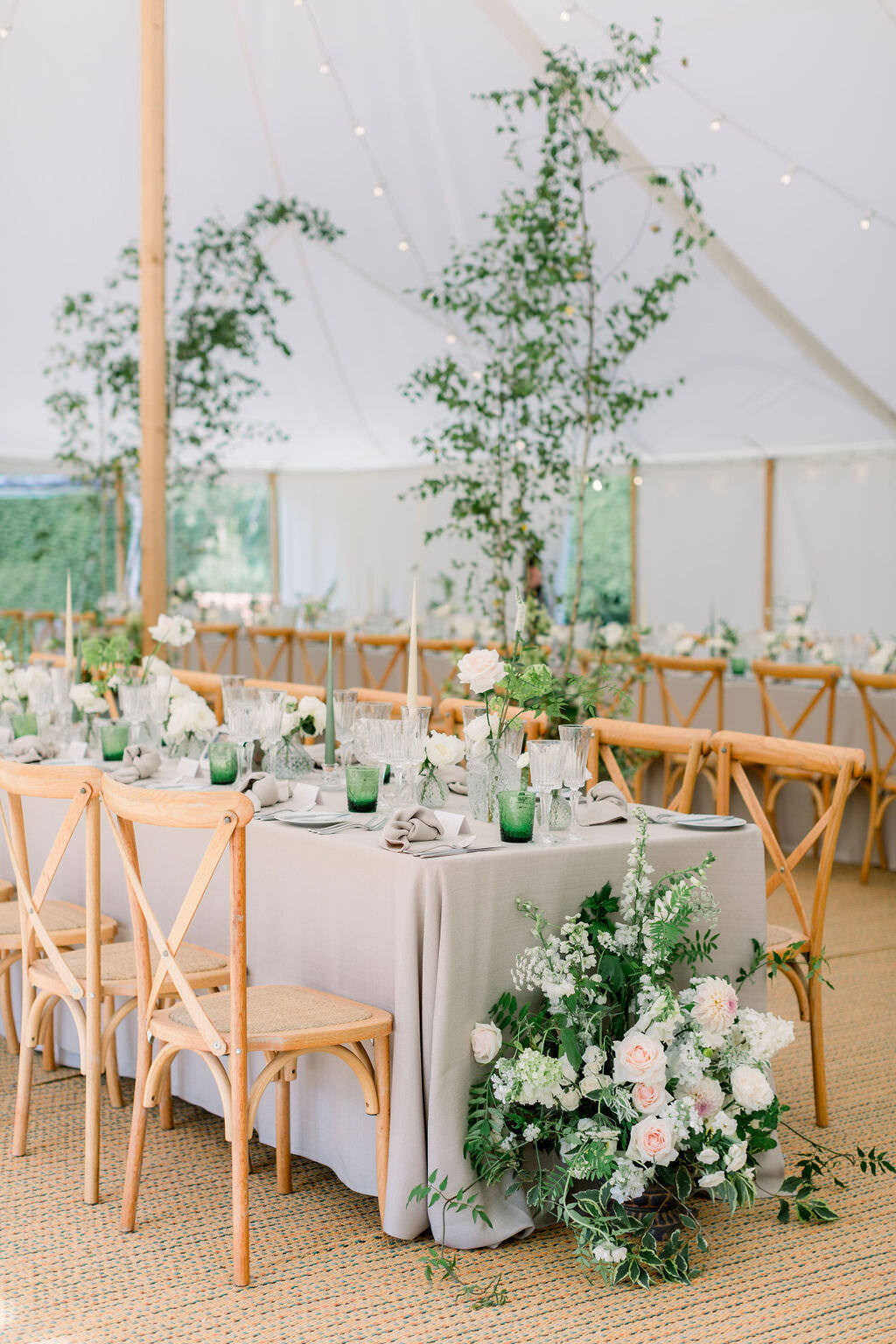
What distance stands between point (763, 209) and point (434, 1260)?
676 centimetres

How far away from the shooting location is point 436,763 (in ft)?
10.6

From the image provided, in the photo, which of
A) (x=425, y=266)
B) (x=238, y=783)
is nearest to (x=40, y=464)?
(x=425, y=266)

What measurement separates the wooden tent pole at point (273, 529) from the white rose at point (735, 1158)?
39.3ft

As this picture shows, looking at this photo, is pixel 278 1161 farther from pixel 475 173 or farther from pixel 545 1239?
pixel 475 173

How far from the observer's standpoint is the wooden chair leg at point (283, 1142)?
9.89 feet

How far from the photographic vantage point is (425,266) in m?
9.73

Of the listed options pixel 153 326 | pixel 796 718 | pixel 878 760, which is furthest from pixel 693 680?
pixel 153 326

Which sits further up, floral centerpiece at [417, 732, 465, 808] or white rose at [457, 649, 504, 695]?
white rose at [457, 649, 504, 695]

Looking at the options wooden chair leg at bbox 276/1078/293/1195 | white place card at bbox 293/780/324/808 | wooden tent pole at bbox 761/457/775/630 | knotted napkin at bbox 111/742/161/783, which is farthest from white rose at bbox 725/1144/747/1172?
wooden tent pole at bbox 761/457/775/630

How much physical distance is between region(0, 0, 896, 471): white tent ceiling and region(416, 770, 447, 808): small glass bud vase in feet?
16.0

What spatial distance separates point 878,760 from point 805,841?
10.3 ft

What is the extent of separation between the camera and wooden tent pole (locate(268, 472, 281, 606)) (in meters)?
14.4

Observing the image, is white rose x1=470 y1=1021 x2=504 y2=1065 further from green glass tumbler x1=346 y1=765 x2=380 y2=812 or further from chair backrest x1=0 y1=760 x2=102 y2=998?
chair backrest x1=0 y1=760 x2=102 y2=998

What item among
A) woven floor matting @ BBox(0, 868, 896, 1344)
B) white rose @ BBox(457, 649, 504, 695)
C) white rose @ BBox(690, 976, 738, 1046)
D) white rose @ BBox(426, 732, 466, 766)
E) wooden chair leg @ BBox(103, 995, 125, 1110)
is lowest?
woven floor matting @ BBox(0, 868, 896, 1344)
